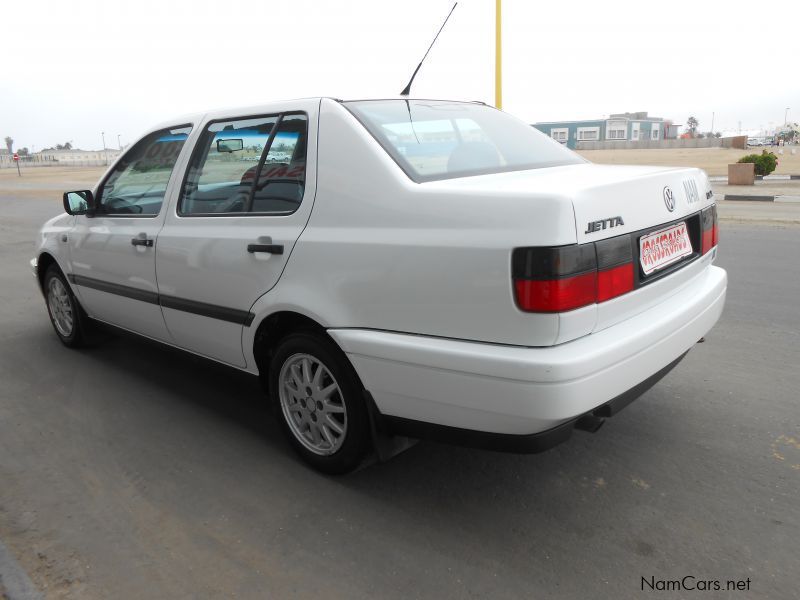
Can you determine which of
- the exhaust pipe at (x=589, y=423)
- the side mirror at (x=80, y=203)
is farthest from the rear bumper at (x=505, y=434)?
the side mirror at (x=80, y=203)

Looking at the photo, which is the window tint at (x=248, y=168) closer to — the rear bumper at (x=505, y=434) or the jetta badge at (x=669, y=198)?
the rear bumper at (x=505, y=434)

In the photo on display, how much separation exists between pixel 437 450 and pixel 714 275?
169cm

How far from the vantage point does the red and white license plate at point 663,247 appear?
2629 mm

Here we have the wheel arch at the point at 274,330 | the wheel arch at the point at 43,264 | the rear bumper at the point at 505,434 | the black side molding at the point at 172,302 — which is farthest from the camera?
the wheel arch at the point at 43,264

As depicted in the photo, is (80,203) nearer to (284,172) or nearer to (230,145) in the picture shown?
(230,145)

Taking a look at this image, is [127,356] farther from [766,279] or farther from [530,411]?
[766,279]

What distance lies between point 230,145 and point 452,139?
1191 millimetres

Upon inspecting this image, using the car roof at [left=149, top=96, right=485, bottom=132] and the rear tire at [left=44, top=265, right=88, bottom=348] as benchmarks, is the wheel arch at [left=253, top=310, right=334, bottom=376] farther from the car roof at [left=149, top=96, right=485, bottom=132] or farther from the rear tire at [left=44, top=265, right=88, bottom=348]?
the rear tire at [left=44, top=265, right=88, bottom=348]

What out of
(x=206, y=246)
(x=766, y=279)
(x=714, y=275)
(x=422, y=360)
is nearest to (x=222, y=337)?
(x=206, y=246)

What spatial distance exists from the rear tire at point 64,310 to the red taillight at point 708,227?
426cm

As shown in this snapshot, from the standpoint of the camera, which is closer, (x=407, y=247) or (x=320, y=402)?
(x=407, y=247)

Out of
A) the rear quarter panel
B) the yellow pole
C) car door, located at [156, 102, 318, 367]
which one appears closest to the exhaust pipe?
the rear quarter panel

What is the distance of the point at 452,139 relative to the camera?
316 cm

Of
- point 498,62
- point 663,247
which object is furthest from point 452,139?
point 498,62
